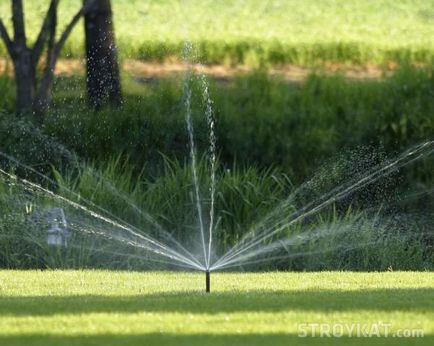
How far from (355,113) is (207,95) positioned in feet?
5.95

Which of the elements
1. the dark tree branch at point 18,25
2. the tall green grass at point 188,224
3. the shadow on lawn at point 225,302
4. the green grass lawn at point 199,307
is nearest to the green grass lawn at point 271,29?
the dark tree branch at point 18,25

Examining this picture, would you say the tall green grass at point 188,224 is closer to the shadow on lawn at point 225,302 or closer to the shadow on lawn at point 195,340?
the shadow on lawn at point 225,302

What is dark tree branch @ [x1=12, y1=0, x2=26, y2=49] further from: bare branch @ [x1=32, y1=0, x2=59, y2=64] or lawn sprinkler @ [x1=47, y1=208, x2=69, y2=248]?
lawn sprinkler @ [x1=47, y1=208, x2=69, y2=248]

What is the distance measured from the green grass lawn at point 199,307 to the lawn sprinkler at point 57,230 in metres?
1.05

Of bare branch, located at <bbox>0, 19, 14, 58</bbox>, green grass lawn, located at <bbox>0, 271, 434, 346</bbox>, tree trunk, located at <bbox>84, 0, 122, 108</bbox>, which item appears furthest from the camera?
tree trunk, located at <bbox>84, 0, 122, 108</bbox>

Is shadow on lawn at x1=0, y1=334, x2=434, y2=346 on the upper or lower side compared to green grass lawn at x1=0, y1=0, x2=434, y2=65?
upper

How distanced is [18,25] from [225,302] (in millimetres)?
8192

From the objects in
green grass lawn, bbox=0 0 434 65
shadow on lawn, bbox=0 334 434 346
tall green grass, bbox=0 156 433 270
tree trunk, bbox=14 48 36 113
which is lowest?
green grass lawn, bbox=0 0 434 65

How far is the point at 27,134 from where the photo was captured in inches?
579

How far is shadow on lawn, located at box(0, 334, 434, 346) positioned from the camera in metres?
7.29

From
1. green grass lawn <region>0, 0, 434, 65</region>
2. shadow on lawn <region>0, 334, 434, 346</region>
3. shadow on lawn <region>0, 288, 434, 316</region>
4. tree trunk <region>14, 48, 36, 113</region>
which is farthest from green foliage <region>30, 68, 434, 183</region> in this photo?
shadow on lawn <region>0, 334, 434, 346</region>

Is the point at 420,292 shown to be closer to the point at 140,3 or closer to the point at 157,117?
the point at 157,117

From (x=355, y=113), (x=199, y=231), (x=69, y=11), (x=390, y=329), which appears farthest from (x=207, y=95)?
(x=69, y=11)

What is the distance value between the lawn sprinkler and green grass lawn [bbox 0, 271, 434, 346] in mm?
1046
